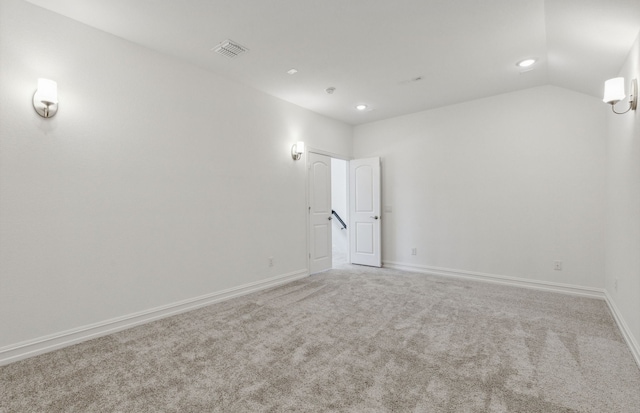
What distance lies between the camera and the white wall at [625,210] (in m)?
2.23

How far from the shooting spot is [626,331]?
2494mm

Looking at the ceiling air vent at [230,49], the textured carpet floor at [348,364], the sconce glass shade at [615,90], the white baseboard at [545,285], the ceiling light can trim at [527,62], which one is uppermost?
the ceiling air vent at [230,49]

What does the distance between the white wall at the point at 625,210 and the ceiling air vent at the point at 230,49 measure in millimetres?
3405

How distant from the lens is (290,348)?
7.74 feet

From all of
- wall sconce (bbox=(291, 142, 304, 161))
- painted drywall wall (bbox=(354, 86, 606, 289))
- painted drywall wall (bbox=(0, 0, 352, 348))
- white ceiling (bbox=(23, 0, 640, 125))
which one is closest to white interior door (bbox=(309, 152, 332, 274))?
wall sconce (bbox=(291, 142, 304, 161))

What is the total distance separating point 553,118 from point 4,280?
19.8 feet

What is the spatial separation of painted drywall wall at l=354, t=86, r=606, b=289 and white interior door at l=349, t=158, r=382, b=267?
0.22 metres

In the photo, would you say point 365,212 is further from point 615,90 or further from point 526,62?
point 615,90

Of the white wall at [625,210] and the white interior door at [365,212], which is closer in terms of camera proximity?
the white wall at [625,210]

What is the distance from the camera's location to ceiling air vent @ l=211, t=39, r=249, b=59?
2.89 meters

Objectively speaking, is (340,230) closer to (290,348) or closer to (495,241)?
(495,241)

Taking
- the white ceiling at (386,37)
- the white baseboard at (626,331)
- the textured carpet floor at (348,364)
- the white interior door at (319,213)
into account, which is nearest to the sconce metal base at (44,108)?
the white ceiling at (386,37)

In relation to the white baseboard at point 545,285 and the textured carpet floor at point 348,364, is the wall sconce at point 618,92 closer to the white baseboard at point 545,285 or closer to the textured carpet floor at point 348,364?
the white baseboard at point 545,285

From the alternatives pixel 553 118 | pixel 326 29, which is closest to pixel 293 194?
pixel 326 29
